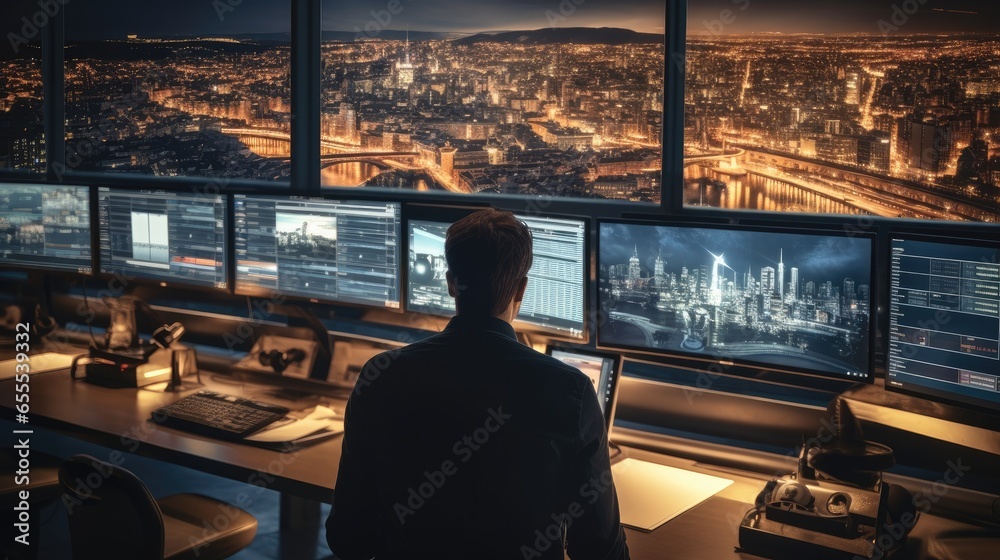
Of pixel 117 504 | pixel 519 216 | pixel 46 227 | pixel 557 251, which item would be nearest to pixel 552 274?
pixel 557 251

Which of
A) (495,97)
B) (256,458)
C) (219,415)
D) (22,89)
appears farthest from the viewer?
(22,89)

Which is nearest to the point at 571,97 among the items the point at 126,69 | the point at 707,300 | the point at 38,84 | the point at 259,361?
the point at 707,300

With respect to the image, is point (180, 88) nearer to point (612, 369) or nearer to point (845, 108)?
point (612, 369)

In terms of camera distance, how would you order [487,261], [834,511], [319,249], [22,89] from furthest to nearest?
1. [22,89]
2. [319,249]
3. [834,511]
4. [487,261]

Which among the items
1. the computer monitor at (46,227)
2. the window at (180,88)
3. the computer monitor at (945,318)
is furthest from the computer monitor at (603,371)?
the computer monitor at (46,227)

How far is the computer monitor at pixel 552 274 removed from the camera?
2.63 meters

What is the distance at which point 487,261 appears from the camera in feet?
5.68

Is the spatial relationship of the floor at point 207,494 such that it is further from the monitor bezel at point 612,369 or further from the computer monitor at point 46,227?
the monitor bezel at point 612,369

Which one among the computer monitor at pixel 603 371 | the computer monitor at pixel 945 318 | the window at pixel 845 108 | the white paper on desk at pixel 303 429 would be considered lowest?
the white paper on desk at pixel 303 429

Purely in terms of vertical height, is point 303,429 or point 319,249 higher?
point 319,249

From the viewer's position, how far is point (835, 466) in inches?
83.5

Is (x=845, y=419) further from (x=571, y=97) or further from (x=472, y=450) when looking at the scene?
(x=571, y=97)

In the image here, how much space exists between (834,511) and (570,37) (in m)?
1.87

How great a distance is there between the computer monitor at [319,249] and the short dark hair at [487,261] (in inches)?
48.8
